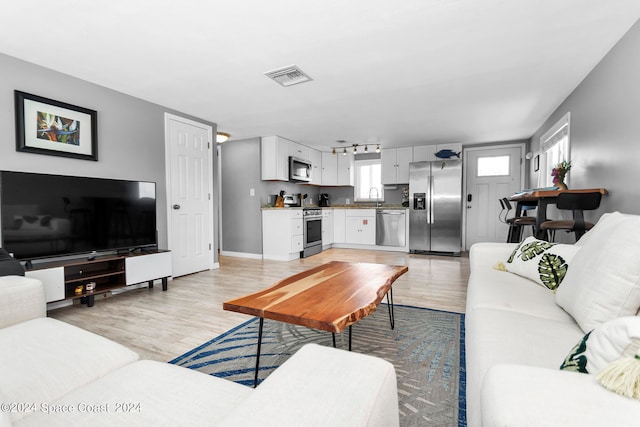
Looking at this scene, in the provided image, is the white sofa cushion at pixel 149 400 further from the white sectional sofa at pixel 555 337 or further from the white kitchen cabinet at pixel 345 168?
the white kitchen cabinet at pixel 345 168

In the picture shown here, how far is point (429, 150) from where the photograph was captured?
6.20 m

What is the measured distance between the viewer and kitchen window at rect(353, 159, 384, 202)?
7.07m

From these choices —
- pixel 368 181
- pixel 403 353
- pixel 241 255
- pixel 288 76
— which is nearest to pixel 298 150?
pixel 368 181

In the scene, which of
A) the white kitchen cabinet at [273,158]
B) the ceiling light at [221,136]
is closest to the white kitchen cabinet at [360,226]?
the white kitchen cabinet at [273,158]

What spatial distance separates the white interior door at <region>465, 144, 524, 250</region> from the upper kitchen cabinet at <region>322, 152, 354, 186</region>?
240cm

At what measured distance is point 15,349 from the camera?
1050mm

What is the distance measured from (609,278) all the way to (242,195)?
527 cm

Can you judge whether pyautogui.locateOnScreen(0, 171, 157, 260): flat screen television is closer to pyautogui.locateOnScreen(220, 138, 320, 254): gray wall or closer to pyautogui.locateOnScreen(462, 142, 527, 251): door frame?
pyautogui.locateOnScreen(220, 138, 320, 254): gray wall

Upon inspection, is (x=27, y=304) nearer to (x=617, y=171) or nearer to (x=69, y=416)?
(x=69, y=416)

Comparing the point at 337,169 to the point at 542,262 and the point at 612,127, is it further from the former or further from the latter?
the point at 542,262

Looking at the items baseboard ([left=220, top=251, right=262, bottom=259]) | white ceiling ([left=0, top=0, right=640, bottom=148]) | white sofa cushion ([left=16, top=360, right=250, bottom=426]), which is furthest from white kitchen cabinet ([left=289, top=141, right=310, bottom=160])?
white sofa cushion ([left=16, top=360, right=250, bottom=426])

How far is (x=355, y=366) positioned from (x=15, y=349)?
1177 millimetres

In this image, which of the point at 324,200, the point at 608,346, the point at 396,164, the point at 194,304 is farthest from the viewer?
the point at 324,200

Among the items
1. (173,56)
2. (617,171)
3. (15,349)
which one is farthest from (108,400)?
(617,171)
